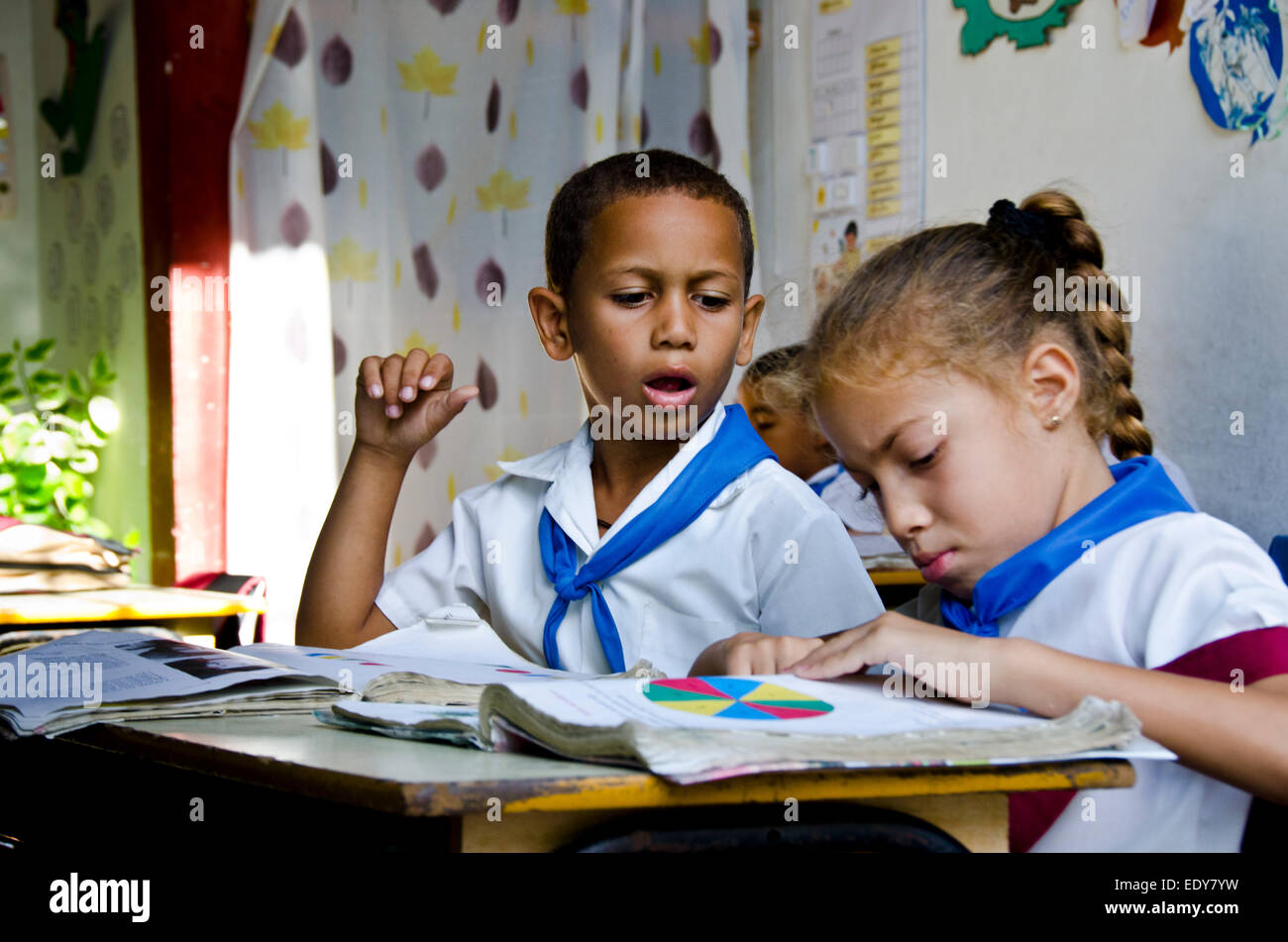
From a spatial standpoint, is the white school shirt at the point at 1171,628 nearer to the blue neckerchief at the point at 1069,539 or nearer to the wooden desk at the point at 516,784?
the blue neckerchief at the point at 1069,539

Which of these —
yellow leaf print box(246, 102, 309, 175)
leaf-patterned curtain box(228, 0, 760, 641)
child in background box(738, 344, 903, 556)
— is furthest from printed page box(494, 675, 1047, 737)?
yellow leaf print box(246, 102, 309, 175)

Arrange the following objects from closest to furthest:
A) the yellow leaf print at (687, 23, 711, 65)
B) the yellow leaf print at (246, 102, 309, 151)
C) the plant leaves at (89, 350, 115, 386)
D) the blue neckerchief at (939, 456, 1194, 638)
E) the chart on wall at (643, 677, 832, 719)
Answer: the chart on wall at (643, 677, 832, 719) → the blue neckerchief at (939, 456, 1194, 638) → the yellow leaf print at (246, 102, 309, 151) → the yellow leaf print at (687, 23, 711, 65) → the plant leaves at (89, 350, 115, 386)

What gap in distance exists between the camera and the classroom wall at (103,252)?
13.3 ft

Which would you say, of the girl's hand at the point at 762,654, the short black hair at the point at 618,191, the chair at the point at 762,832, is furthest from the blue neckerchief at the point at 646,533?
the chair at the point at 762,832

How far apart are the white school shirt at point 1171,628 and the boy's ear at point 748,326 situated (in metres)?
0.62

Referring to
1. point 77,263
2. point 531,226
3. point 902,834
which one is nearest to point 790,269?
point 531,226

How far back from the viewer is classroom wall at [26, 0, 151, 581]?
13.3 feet

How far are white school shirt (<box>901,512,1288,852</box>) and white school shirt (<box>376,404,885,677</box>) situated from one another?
1.19 ft

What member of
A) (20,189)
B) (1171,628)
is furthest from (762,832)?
(20,189)

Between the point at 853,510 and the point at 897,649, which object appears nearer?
the point at 897,649

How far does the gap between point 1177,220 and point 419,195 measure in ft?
6.84

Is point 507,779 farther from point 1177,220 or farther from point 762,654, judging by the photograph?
point 1177,220

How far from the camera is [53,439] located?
3.83 metres

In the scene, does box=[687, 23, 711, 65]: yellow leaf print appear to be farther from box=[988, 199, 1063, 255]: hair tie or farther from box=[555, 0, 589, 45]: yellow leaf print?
box=[988, 199, 1063, 255]: hair tie
